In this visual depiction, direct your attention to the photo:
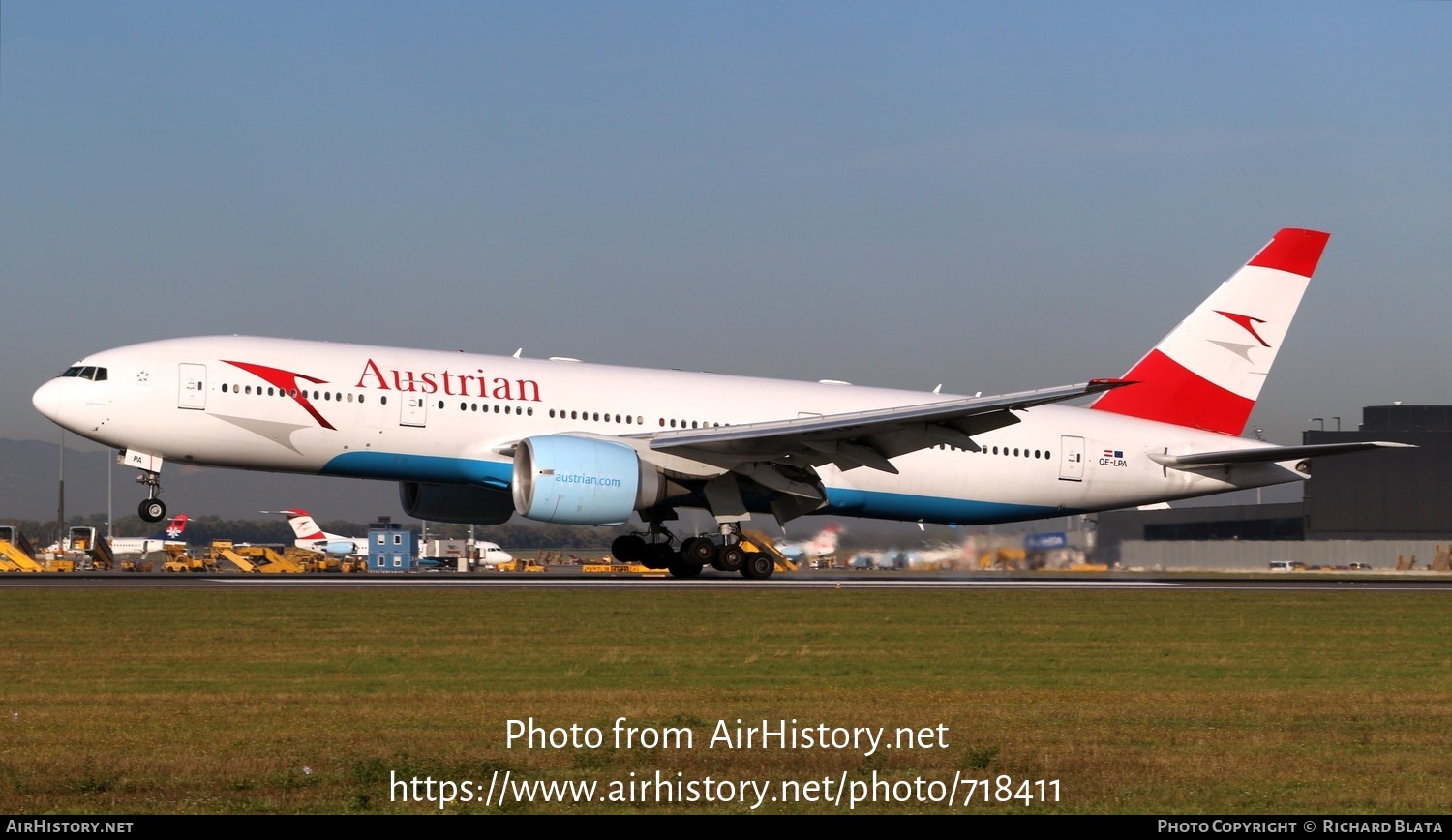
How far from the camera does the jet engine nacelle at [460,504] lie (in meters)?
35.3

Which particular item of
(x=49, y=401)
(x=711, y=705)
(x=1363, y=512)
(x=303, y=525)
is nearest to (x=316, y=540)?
(x=303, y=525)

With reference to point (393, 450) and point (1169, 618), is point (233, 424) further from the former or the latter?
point (1169, 618)

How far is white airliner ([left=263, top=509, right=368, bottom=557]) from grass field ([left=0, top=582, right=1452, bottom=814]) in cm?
6685

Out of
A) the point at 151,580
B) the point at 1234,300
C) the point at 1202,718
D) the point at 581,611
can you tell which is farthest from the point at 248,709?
the point at 1234,300

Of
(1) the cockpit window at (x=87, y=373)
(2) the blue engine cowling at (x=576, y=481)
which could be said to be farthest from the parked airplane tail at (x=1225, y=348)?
(1) the cockpit window at (x=87, y=373)

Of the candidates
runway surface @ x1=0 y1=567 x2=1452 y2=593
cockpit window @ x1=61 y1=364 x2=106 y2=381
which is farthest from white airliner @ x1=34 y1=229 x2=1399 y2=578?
runway surface @ x1=0 y1=567 x2=1452 y2=593

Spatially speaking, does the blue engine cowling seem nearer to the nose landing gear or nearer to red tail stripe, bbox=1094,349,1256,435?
the nose landing gear

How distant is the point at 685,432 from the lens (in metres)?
33.3

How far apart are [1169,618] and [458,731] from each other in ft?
46.9

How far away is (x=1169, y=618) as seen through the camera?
22.9 m

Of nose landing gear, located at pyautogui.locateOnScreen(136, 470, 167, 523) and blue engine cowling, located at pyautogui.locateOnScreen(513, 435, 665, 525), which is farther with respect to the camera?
nose landing gear, located at pyautogui.locateOnScreen(136, 470, 167, 523)

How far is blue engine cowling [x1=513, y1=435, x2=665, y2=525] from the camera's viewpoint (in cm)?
3033

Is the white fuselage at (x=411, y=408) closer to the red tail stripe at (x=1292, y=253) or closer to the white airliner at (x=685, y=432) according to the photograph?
the white airliner at (x=685, y=432)

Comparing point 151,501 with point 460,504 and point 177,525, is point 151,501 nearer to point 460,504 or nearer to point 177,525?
point 460,504
